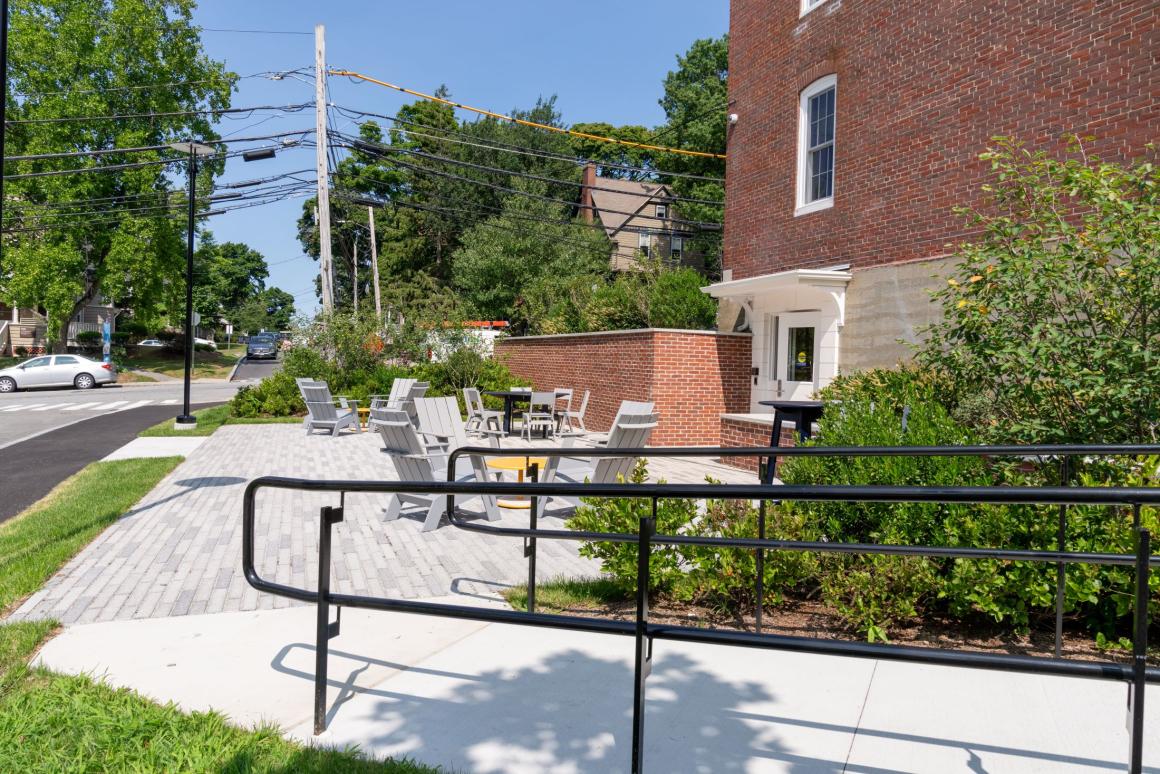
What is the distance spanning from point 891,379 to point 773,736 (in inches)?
253

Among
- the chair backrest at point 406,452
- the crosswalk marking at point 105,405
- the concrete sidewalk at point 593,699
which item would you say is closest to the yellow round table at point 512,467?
the chair backrest at point 406,452

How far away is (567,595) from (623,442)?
118 inches

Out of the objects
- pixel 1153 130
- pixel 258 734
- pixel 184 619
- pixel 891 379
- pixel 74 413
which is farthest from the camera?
pixel 74 413

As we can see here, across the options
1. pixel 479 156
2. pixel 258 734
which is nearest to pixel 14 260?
pixel 479 156

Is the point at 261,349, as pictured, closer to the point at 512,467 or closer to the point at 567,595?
the point at 512,467

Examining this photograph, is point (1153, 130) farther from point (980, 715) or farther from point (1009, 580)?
point (980, 715)

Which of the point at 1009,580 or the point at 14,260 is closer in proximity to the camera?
the point at 1009,580

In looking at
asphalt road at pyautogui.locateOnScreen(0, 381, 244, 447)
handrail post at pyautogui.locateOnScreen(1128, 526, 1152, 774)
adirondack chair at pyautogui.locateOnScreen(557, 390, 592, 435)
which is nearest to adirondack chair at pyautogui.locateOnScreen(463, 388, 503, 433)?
adirondack chair at pyautogui.locateOnScreen(557, 390, 592, 435)

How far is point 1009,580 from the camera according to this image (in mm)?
4230

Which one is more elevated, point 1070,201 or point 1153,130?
point 1153,130

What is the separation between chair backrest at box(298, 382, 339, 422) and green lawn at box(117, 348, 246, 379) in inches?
1174

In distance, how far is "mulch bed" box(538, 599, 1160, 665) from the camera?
423cm

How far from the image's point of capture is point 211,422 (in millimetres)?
18125

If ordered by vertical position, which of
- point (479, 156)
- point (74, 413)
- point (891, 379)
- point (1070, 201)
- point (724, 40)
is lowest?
point (74, 413)
